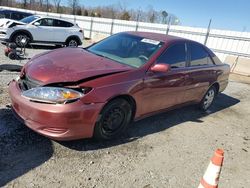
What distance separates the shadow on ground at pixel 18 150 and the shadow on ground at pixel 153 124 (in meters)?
0.35

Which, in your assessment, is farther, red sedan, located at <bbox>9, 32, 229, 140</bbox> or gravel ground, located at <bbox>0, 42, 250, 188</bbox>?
red sedan, located at <bbox>9, 32, 229, 140</bbox>

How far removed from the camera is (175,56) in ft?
16.2

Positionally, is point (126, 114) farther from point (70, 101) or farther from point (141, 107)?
point (70, 101)

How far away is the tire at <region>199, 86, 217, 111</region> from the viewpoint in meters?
6.22

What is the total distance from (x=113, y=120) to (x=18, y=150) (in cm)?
134

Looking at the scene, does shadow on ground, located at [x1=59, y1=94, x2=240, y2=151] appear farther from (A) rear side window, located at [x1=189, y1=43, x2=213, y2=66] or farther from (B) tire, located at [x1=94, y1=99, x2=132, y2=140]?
(A) rear side window, located at [x1=189, y1=43, x2=213, y2=66]

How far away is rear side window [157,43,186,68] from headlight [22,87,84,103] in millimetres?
1719

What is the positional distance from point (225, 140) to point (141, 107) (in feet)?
6.05

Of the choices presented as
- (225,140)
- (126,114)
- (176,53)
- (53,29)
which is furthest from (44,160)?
(53,29)

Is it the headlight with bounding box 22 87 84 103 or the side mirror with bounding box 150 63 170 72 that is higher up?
the side mirror with bounding box 150 63 170 72

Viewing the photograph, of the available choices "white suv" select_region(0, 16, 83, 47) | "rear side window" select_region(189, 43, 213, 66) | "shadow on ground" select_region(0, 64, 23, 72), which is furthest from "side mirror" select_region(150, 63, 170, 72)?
"white suv" select_region(0, 16, 83, 47)

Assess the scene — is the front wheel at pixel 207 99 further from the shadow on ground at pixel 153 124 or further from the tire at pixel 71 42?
the tire at pixel 71 42

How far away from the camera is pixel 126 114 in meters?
4.10

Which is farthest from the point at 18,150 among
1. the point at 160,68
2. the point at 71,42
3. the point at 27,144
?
the point at 71,42
